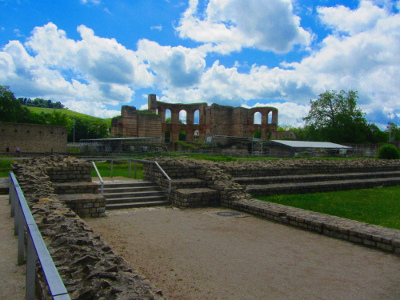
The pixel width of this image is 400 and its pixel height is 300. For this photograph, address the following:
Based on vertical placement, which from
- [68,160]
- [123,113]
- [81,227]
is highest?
[123,113]

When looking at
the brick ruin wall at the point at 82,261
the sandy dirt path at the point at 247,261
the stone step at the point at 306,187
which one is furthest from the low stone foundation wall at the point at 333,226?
the brick ruin wall at the point at 82,261

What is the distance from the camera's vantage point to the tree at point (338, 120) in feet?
154

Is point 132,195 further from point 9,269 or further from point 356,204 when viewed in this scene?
point 356,204

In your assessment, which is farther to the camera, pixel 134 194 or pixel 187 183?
pixel 187 183

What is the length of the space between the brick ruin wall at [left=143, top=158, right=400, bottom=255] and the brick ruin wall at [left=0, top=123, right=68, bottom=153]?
2232 centimetres

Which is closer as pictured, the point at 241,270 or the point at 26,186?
the point at 241,270

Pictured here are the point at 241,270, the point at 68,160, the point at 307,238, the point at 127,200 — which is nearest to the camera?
the point at 241,270

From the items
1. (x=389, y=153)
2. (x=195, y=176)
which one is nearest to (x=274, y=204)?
(x=195, y=176)

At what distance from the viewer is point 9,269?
3.59 m

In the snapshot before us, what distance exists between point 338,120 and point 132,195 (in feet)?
151

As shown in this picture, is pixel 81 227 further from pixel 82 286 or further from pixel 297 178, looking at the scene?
pixel 297 178

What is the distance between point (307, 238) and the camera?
5695 millimetres

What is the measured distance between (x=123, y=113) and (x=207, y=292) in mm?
37929

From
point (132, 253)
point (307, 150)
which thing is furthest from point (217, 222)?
point (307, 150)
